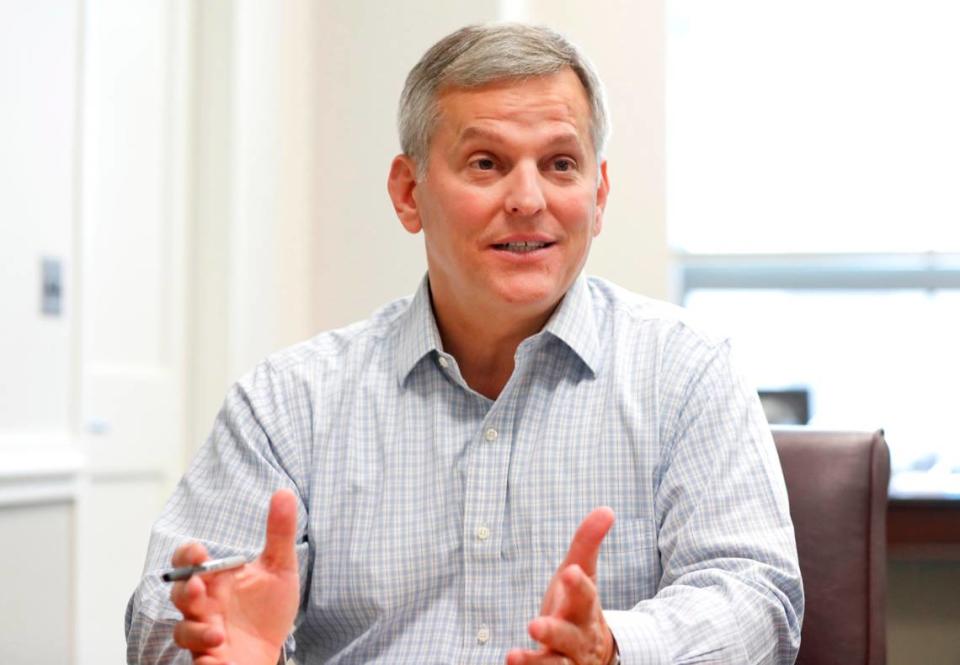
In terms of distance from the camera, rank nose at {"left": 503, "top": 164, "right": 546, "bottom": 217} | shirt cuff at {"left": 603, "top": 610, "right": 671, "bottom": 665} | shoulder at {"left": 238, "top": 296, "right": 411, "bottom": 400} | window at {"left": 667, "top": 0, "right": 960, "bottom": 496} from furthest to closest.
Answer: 1. window at {"left": 667, "top": 0, "right": 960, "bottom": 496}
2. shoulder at {"left": 238, "top": 296, "right": 411, "bottom": 400}
3. nose at {"left": 503, "top": 164, "right": 546, "bottom": 217}
4. shirt cuff at {"left": 603, "top": 610, "right": 671, "bottom": 665}

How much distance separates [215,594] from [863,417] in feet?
8.55

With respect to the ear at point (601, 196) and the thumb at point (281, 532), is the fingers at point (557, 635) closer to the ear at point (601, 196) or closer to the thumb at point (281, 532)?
the thumb at point (281, 532)

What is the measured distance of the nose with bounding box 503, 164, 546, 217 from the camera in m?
1.50

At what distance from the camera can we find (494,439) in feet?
4.97

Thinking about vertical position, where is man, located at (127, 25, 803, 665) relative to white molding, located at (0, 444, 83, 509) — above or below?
above

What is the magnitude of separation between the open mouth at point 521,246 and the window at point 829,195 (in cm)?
203

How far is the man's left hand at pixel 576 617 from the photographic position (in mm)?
1096

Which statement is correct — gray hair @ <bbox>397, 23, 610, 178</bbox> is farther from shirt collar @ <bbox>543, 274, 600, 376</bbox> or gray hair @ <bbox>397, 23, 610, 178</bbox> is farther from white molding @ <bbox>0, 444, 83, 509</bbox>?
white molding @ <bbox>0, 444, 83, 509</bbox>

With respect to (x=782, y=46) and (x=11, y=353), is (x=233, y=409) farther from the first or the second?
(x=782, y=46)

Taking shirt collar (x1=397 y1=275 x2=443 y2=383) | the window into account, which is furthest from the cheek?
the window

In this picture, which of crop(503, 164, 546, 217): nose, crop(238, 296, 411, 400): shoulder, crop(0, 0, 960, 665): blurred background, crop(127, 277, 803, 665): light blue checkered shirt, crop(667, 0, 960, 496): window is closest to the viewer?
crop(127, 277, 803, 665): light blue checkered shirt

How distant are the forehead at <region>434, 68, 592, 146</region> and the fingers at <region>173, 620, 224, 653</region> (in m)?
0.68

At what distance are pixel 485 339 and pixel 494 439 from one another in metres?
0.16

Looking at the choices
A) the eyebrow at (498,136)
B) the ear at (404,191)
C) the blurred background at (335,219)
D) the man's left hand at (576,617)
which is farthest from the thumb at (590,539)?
the blurred background at (335,219)
